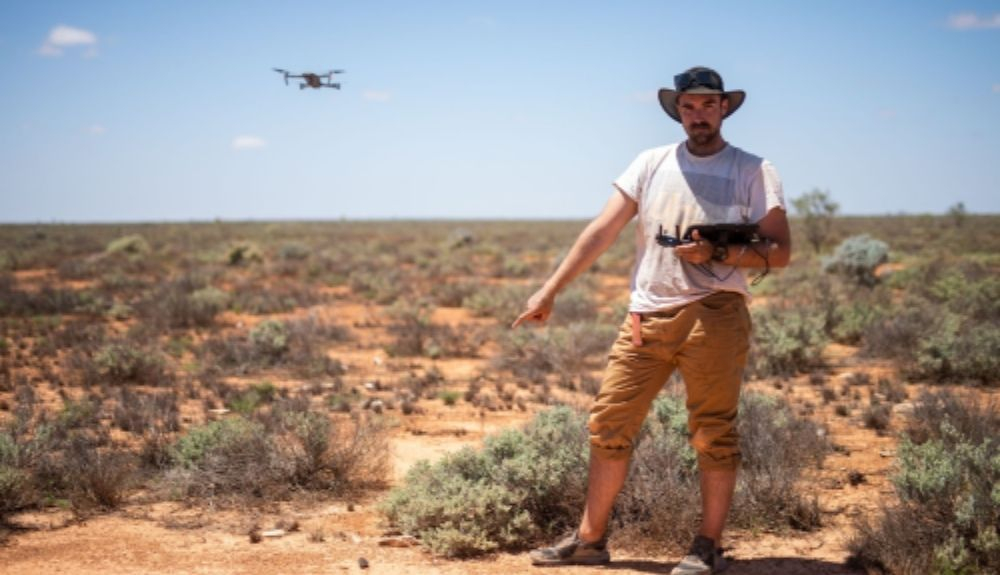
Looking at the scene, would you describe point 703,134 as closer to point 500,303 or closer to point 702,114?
point 702,114

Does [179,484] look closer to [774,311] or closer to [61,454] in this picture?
[61,454]

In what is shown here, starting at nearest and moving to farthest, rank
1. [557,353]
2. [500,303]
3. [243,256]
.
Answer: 1. [557,353]
2. [500,303]
3. [243,256]

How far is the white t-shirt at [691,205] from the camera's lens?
148 inches

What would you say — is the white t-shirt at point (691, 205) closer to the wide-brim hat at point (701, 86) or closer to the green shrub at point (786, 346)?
the wide-brim hat at point (701, 86)

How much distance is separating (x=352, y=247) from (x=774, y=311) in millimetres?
31052

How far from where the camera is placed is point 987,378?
9.23m

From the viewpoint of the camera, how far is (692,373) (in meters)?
3.85

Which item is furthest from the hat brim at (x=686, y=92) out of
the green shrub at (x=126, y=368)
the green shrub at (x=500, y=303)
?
the green shrub at (x=500, y=303)

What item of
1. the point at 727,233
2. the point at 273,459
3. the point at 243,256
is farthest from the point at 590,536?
the point at 243,256

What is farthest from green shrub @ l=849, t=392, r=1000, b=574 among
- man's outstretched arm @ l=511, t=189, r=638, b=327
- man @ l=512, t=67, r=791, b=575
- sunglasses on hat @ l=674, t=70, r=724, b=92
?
sunglasses on hat @ l=674, t=70, r=724, b=92

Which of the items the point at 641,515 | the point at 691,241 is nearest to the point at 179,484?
the point at 641,515

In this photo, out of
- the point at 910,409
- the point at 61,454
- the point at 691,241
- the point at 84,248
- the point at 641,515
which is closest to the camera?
the point at 691,241

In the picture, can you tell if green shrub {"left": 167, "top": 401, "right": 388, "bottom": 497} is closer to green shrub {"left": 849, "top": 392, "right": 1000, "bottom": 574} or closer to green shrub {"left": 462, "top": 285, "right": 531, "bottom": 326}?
green shrub {"left": 849, "top": 392, "right": 1000, "bottom": 574}

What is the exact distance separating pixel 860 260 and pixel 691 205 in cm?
1708
